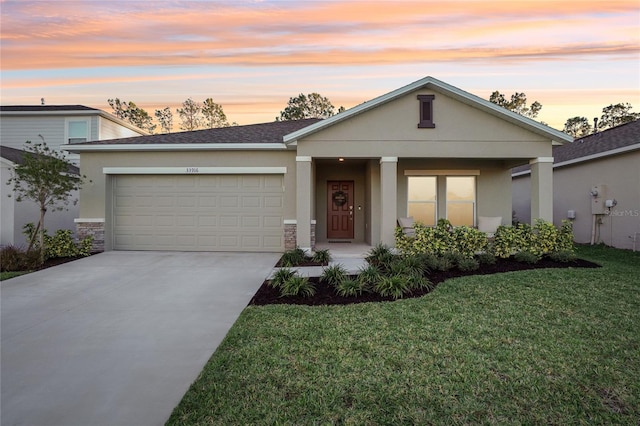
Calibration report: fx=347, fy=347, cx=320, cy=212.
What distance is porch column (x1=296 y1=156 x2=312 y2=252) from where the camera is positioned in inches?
366

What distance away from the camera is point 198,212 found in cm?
1043

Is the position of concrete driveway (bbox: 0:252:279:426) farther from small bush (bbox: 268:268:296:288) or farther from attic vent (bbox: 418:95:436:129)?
attic vent (bbox: 418:95:436:129)

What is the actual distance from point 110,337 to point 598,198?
47.2ft

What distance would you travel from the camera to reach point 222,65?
12266mm

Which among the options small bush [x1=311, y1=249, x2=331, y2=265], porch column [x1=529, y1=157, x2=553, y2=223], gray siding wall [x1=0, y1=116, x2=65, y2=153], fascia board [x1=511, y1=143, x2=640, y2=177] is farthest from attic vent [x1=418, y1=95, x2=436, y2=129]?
gray siding wall [x1=0, y1=116, x2=65, y2=153]

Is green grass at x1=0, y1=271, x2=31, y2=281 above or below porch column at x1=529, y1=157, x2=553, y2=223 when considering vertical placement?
below

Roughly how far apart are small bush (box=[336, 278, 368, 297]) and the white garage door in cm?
466

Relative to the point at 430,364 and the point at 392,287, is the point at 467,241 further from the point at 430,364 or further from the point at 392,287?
the point at 430,364

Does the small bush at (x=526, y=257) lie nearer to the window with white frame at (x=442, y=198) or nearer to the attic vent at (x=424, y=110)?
the window with white frame at (x=442, y=198)

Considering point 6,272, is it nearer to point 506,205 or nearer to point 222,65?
point 222,65

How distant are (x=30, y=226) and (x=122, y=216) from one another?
2163 mm

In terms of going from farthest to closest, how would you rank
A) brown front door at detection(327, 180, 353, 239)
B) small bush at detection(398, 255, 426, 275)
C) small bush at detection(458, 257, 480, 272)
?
brown front door at detection(327, 180, 353, 239)
small bush at detection(458, 257, 480, 272)
small bush at detection(398, 255, 426, 275)

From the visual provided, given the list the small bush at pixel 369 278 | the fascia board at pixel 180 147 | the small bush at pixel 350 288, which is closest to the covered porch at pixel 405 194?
the fascia board at pixel 180 147

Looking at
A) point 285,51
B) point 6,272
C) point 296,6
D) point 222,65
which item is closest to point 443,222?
point 296,6
